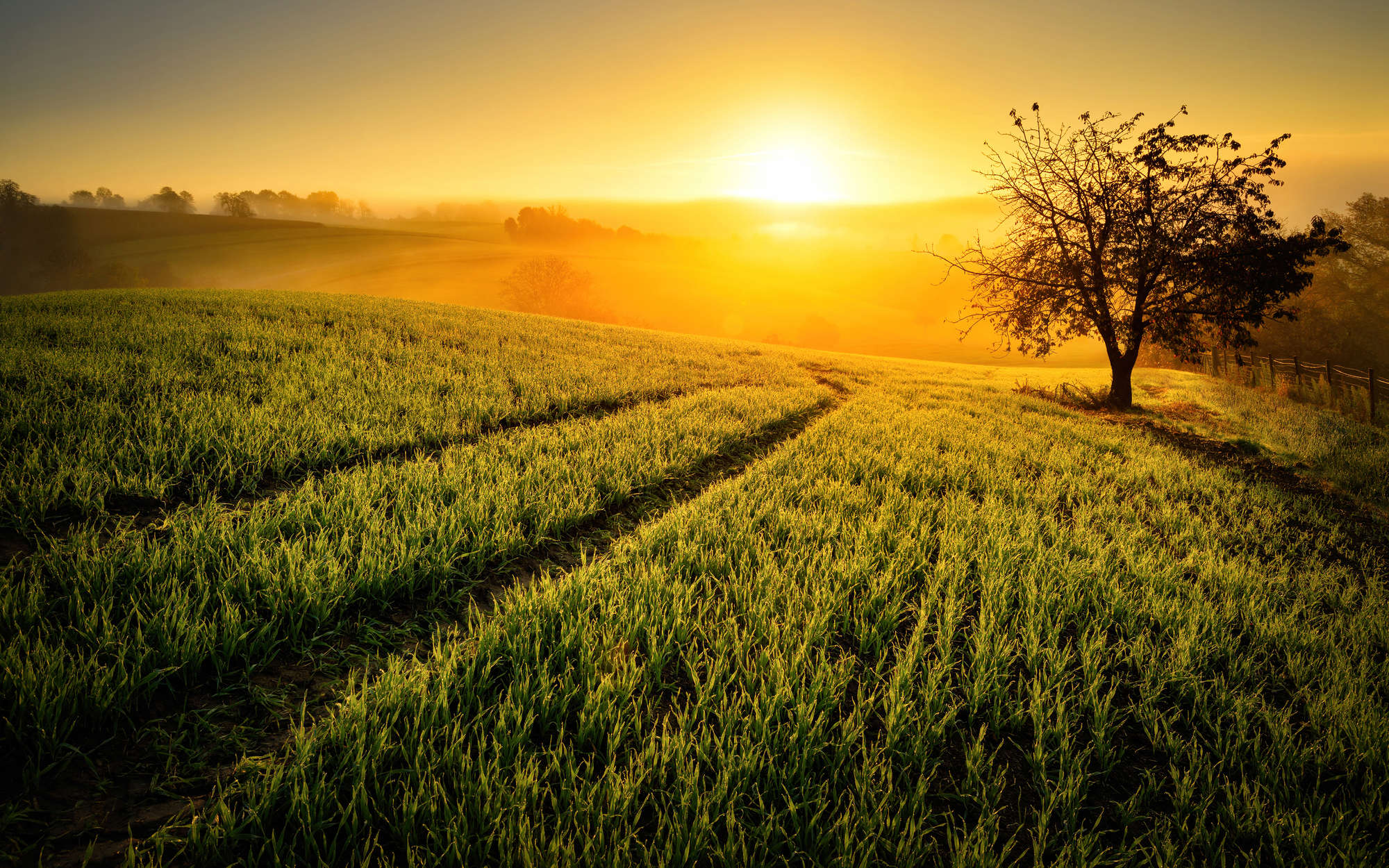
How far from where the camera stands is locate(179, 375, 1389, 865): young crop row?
1911 mm

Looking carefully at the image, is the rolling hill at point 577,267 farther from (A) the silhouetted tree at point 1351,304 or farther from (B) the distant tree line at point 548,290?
(A) the silhouetted tree at point 1351,304

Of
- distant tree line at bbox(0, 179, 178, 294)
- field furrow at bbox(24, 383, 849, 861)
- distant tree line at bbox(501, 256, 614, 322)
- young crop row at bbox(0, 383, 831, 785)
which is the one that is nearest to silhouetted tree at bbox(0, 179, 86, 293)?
distant tree line at bbox(0, 179, 178, 294)

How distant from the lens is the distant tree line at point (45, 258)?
69.9 meters

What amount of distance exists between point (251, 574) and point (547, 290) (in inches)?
2751

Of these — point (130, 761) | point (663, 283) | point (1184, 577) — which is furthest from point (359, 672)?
point (663, 283)

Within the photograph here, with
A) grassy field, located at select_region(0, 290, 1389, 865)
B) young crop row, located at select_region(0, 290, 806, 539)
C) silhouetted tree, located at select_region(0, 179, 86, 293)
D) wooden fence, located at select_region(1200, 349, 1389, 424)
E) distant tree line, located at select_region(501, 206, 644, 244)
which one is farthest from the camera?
distant tree line, located at select_region(501, 206, 644, 244)

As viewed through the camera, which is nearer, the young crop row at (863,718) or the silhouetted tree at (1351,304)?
the young crop row at (863,718)

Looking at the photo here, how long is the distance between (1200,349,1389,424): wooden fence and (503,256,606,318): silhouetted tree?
63.1 m

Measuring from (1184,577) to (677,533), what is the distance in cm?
479

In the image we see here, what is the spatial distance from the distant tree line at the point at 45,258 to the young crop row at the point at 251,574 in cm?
9892

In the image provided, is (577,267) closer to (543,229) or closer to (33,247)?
(543,229)

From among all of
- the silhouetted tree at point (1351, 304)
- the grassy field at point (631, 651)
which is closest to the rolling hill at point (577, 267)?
the silhouetted tree at point (1351, 304)

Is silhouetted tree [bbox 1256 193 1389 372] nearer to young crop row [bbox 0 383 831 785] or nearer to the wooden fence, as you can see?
the wooden fence

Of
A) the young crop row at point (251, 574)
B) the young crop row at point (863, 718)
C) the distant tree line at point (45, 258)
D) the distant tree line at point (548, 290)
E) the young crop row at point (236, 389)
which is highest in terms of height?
the distant tree line at point (45, 258)
